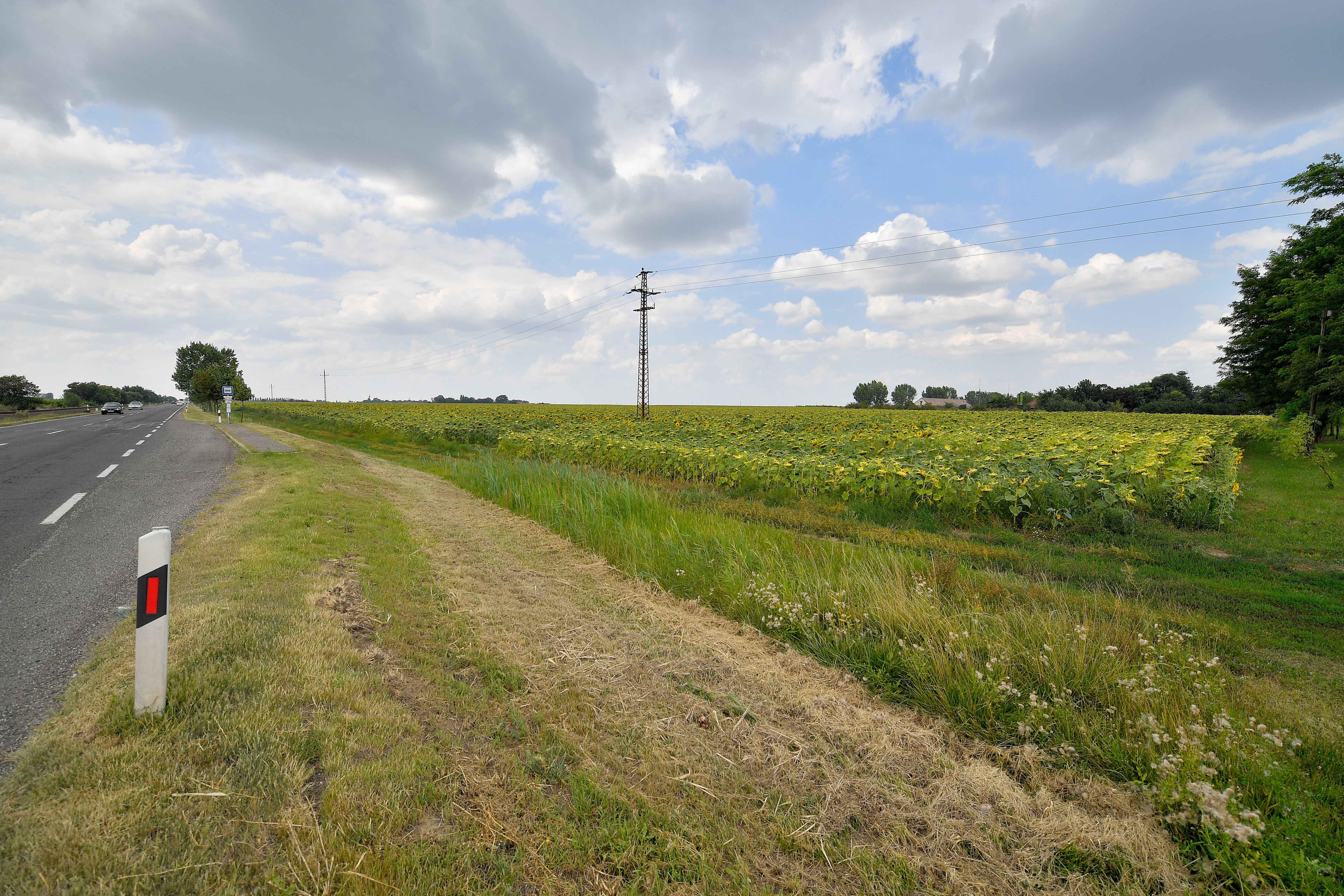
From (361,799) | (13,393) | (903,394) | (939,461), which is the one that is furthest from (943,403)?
(13,393)

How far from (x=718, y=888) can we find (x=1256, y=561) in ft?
32.0

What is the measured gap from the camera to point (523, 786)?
297cm

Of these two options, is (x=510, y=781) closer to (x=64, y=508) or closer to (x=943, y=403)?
(x=64, y=508)

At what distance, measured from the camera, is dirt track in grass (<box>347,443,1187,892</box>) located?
2.65 metres

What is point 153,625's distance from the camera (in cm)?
313

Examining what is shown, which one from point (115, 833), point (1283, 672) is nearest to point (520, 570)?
point (115, 833)

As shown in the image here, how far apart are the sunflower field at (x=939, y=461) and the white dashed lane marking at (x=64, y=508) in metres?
10.5

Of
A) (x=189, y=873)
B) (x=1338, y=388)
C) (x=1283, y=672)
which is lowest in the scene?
(x=1283, y=672)

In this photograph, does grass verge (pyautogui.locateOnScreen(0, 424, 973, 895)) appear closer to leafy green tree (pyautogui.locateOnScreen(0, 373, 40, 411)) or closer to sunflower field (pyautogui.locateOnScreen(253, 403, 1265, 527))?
sunflower field (pyautogui.locateOnScreen(253, 403, 1265, 527))

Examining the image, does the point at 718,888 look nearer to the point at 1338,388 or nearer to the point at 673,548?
the point at 673,548

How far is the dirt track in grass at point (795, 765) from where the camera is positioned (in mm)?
2648

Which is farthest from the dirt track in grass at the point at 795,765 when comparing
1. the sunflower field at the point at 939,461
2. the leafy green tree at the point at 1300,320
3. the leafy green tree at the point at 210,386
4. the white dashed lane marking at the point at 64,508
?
the leafy green tree at the point at 210,386

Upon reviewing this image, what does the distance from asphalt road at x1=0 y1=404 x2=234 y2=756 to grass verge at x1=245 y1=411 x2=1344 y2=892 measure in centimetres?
502

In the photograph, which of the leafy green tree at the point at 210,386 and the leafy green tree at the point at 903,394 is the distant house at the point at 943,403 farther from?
the leafy green tree at the point at 210,386
